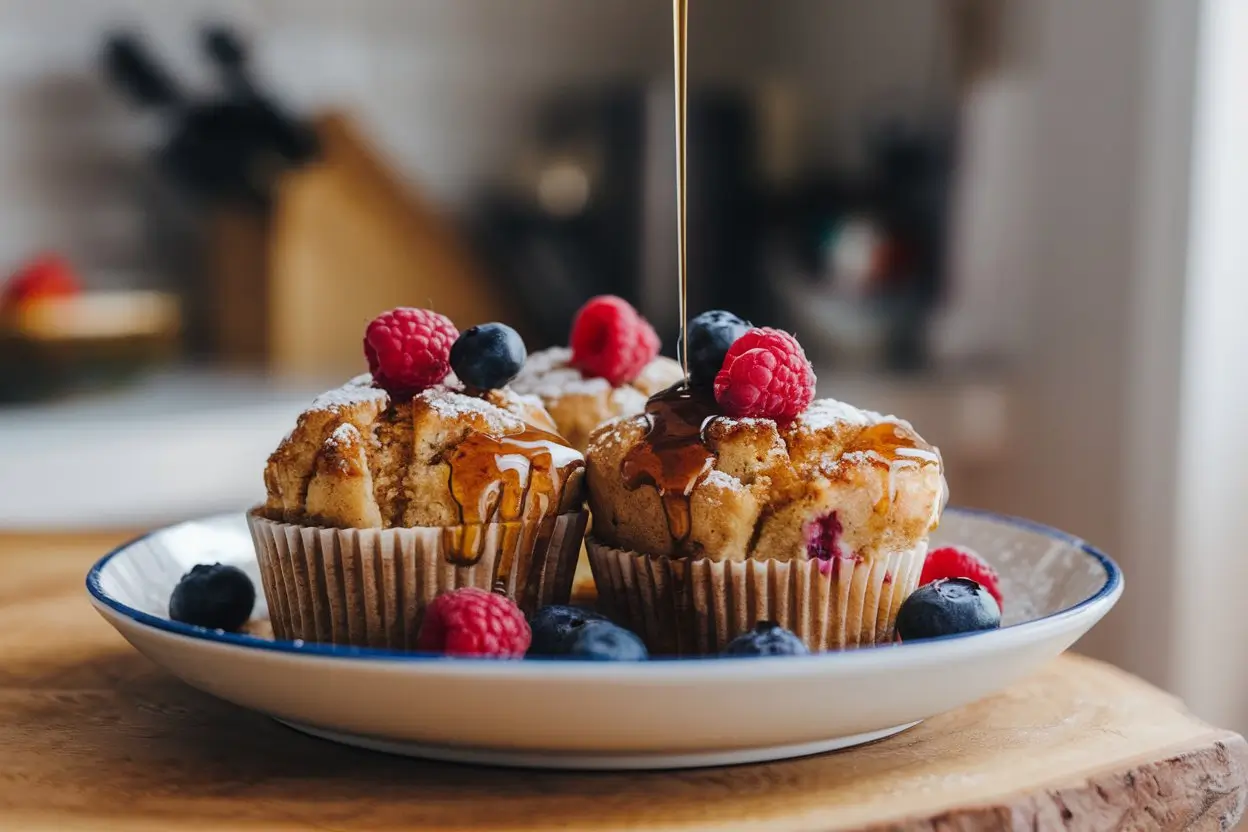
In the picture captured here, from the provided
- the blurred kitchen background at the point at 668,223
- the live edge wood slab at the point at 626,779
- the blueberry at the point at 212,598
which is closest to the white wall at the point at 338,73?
the blurred kitchen background at the point at 668,223

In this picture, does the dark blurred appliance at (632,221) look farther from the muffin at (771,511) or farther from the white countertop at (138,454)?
the muffin at (771,511)

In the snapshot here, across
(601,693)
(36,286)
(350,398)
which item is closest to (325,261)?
(36,286)

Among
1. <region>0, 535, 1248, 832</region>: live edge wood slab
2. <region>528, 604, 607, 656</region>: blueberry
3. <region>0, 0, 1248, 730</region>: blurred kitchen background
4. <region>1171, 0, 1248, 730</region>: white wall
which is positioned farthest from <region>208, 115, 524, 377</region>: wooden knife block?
<region>528, 604, 607, 656</region>: blueberry

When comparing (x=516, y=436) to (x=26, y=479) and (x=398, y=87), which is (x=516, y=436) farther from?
(x=398, y=87)

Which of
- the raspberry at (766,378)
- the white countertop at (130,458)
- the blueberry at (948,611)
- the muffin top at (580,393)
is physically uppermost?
the raspberry at (766,378)

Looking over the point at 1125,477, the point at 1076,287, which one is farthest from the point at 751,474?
the point at 1076,287

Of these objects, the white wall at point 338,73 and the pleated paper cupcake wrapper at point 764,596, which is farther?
the white wall at point 338,73
